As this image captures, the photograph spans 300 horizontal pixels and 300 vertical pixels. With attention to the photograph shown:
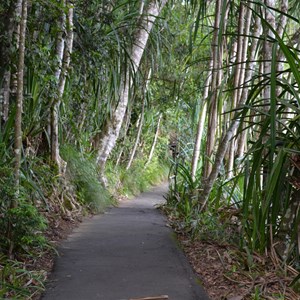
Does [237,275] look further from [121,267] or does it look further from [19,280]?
[19,280]

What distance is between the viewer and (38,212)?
4.27 m

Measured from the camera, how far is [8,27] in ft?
14.6

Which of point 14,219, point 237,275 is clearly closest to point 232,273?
point 237,275

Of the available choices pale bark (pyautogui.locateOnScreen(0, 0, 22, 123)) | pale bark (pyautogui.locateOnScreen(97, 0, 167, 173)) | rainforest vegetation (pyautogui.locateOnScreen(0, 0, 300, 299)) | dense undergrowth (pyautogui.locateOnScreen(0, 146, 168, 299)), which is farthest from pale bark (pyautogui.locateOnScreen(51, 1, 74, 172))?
pale bark (pyautogui.locateOnScreen(97, 0, 167, 173))

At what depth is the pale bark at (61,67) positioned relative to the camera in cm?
549

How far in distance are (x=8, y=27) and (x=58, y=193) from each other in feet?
8.40

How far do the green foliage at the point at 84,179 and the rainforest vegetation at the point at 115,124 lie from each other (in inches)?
0.8

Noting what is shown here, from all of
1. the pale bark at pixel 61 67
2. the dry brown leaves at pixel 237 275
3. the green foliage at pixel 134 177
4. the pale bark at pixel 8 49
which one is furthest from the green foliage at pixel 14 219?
the green foliage at pixel 134 177

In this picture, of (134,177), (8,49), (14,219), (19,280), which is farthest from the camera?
(134,177)

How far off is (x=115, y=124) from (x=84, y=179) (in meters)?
2.13

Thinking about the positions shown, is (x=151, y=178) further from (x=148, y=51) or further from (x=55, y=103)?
(x=55, y=103)

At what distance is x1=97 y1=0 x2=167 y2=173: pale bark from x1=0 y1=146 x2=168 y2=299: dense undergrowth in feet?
3.40

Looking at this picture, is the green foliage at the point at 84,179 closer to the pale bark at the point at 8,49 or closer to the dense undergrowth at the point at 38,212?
the dense undergrowth at the point at 38,212

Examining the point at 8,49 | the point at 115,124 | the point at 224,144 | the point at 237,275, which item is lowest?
the point at 237,275
